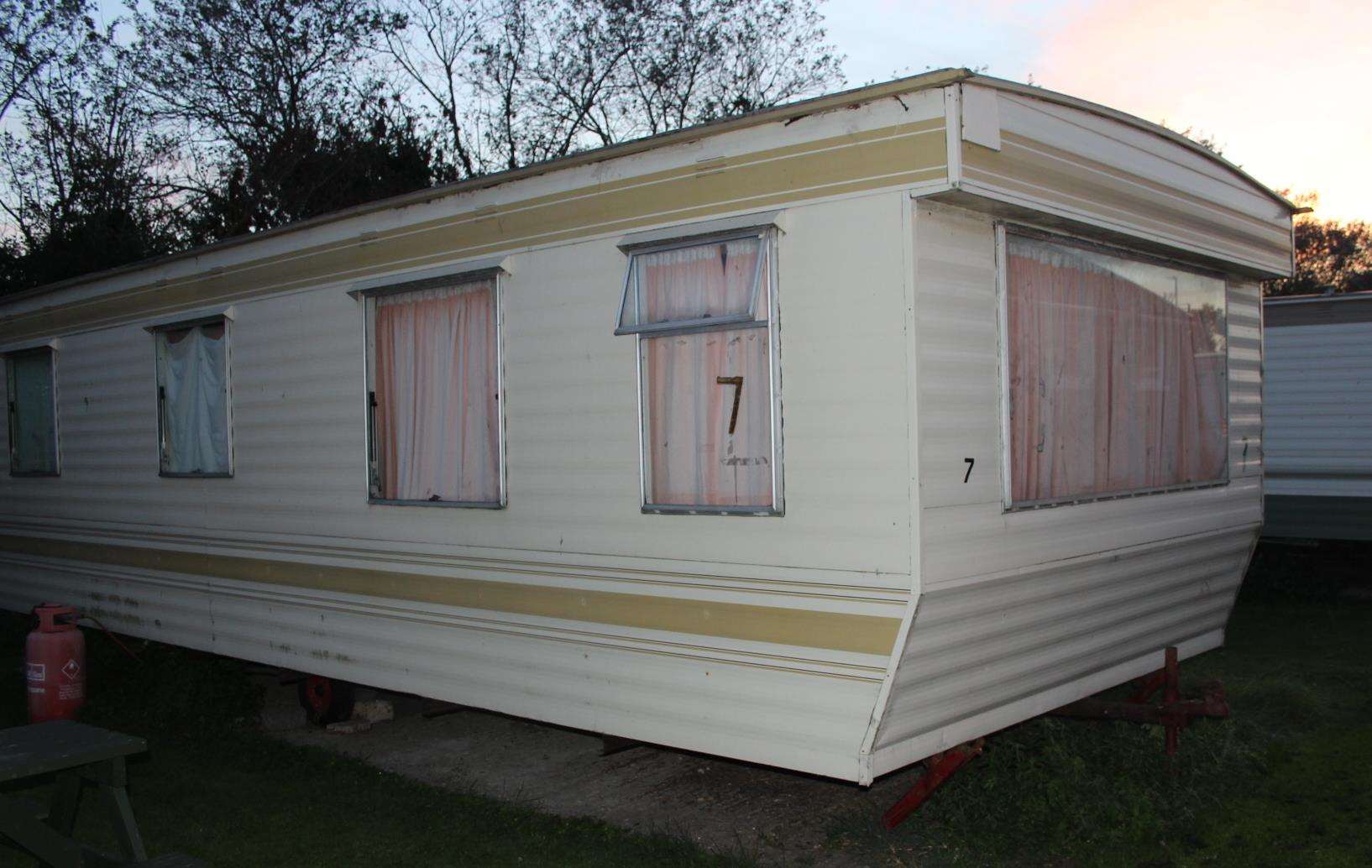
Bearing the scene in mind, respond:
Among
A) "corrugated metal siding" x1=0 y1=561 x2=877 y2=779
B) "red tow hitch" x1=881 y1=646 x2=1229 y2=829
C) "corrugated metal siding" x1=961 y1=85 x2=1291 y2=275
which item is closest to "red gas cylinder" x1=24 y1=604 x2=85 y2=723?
"corrugated metal siding" x1=0 y1=561 x2=877 y2=779

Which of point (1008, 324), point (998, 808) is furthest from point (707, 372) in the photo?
point (998, 808)

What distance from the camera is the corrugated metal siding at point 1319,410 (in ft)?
32.1

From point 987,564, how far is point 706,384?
4.10 feet

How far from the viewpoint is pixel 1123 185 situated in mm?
4832

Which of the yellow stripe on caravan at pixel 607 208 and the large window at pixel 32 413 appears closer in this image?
the yellow stripe on caravan at pixel 607 208

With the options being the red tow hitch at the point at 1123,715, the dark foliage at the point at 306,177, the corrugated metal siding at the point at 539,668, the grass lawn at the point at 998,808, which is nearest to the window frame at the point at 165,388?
the corrugated metal siding at the point at 539,668

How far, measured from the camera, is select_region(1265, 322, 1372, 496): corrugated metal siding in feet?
32.1

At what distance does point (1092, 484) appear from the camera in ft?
16.0

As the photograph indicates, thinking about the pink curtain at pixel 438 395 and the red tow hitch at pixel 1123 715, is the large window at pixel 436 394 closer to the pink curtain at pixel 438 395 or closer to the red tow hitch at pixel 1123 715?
the pink curtain at pixel 438 395

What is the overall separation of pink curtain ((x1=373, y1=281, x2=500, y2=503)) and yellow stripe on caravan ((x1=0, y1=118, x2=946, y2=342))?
226mm

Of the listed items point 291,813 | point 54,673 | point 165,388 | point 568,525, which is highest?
point 165,388

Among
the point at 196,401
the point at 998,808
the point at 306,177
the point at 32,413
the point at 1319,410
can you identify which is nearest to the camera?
the point at 998,808

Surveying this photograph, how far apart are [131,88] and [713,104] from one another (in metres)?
10.2

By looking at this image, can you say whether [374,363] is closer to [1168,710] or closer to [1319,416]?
[1168,710]
